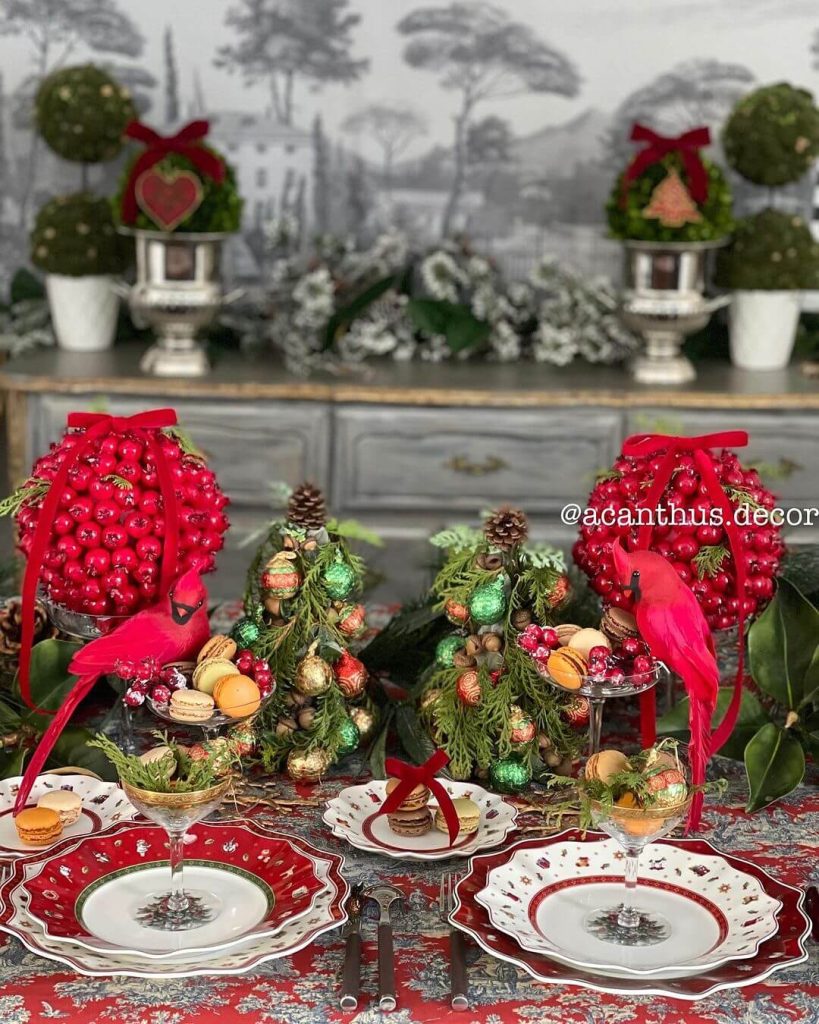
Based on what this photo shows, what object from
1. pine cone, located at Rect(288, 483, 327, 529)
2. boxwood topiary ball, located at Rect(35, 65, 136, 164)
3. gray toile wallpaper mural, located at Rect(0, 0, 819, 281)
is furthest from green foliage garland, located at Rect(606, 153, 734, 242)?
pine cone, located at Rect(288, 483, 327, 529)

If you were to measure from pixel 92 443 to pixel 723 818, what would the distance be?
0.71m

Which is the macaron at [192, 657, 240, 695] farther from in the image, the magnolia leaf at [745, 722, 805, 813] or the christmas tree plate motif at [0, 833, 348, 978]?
the magnolia leaf at [745, 722, 805, 813]

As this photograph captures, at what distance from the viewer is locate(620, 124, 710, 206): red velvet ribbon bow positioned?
3.18 metres

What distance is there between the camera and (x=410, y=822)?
4.19 feet

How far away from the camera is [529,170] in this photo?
11.7 feet

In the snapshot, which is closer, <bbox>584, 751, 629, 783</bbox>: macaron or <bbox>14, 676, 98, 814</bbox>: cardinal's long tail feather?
<bbox>584, 751, 629, 783</bbox>: macaron

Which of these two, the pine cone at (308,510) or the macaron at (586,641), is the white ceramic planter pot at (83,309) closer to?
the pine cone at (308,510)

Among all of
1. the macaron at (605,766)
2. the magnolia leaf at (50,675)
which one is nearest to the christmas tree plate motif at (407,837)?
the macaron at (605,766)

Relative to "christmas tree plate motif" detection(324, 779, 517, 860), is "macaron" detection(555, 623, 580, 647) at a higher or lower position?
higher

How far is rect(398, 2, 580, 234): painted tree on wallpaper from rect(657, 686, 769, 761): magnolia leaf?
2.42 metres

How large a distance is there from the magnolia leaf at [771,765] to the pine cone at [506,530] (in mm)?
305

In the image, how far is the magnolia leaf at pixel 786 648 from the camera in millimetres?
1417

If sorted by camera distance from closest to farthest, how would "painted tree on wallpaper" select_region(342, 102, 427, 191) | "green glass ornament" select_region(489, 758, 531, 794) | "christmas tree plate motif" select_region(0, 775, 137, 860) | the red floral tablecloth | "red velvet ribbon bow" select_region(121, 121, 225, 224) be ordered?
the red floral tablecloth → "christmas tree plate motif" select_region(0, 775, 137, 860) → "green glass ornament" select_region(489, 758, 531, 794) → "red velvet ribbon bow" select_region(121, 121, 225, 224) → "painted tree on wallpaper" select_region(342, 102, 427, 191)

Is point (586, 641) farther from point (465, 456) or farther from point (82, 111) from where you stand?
point (82, 111)
